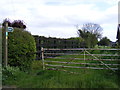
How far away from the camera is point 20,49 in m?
7.67

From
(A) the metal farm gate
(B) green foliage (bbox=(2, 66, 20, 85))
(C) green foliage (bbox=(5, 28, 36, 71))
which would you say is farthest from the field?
(C) green foliage (bbox=(5, 28, 36, 71))

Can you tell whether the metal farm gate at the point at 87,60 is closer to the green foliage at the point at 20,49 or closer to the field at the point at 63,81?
the field at the point at 63,81

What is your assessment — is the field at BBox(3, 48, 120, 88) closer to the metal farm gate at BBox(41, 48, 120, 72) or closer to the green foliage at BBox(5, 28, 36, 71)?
the metal farm gate at BBox(41, 48, 120, 72)

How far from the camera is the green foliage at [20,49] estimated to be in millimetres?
7499

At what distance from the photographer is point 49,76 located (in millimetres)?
6230

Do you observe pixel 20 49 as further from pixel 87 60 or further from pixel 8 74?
pixel 87 60

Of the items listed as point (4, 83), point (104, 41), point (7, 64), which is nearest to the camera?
point (4, 83)

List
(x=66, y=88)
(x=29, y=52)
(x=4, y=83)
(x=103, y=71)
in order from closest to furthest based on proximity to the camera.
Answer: (x=66, y=88), (x=4, y=83), (x=103, y=71), (x=29, y=52)

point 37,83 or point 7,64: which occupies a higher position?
point 7,64

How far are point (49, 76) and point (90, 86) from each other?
5.74ft

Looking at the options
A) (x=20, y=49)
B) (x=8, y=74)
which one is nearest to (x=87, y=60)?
(x=20, y=49)

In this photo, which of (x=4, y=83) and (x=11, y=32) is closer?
(x=4, y=83)

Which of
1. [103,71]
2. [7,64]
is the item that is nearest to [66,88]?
[103,71]

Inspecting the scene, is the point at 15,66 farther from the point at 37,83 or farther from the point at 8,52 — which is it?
the point at 37,83
